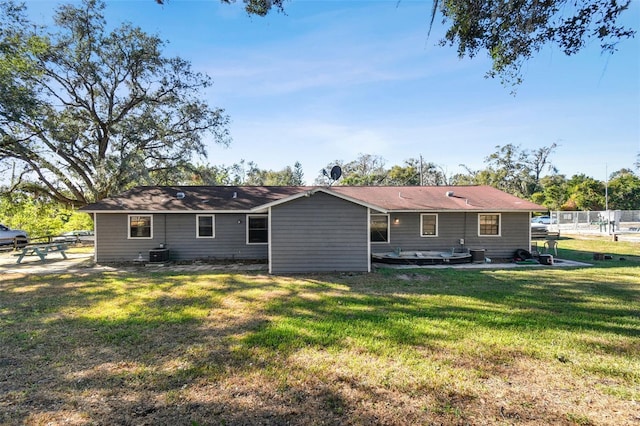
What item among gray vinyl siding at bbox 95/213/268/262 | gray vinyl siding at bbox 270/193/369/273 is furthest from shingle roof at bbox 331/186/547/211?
gray vinyl siding at bbox 95/213/268/262

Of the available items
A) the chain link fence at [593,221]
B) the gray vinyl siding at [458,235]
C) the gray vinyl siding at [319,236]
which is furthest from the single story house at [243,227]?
the chain link fence at [593,221]

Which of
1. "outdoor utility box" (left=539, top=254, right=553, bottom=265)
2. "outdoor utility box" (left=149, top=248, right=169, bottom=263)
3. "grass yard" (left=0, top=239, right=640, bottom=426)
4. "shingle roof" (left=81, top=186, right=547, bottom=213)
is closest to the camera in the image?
"grass yard" (left=0, top=239, right=640, bottom=426)

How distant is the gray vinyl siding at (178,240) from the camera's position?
494 inches

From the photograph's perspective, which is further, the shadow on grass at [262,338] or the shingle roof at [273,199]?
the shingle roof at [273,199]

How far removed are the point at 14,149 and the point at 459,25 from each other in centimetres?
1917

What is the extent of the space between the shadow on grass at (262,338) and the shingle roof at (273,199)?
4314 mm

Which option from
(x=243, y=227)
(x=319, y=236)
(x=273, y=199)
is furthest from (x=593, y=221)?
(x=243, y=227)

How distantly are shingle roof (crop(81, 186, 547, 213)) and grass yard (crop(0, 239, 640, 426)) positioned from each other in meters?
5.37

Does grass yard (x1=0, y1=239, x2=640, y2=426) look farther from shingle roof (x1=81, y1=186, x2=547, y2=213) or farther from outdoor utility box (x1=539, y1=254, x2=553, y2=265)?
shingle roof (x1=81, y1=186, x2=547, y2=213)

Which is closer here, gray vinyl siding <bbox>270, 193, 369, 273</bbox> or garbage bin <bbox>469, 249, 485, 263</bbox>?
gray vinyl siding <bbox>270, 193, 369, 273</bbox>

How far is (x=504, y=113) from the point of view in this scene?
17797 millimetres

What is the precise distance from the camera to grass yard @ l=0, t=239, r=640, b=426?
9.64 ft

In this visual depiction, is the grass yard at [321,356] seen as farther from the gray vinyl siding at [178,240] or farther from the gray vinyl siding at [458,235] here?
the gray vinyl siding at [458,235]

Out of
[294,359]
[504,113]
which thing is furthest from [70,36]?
[504,113]
